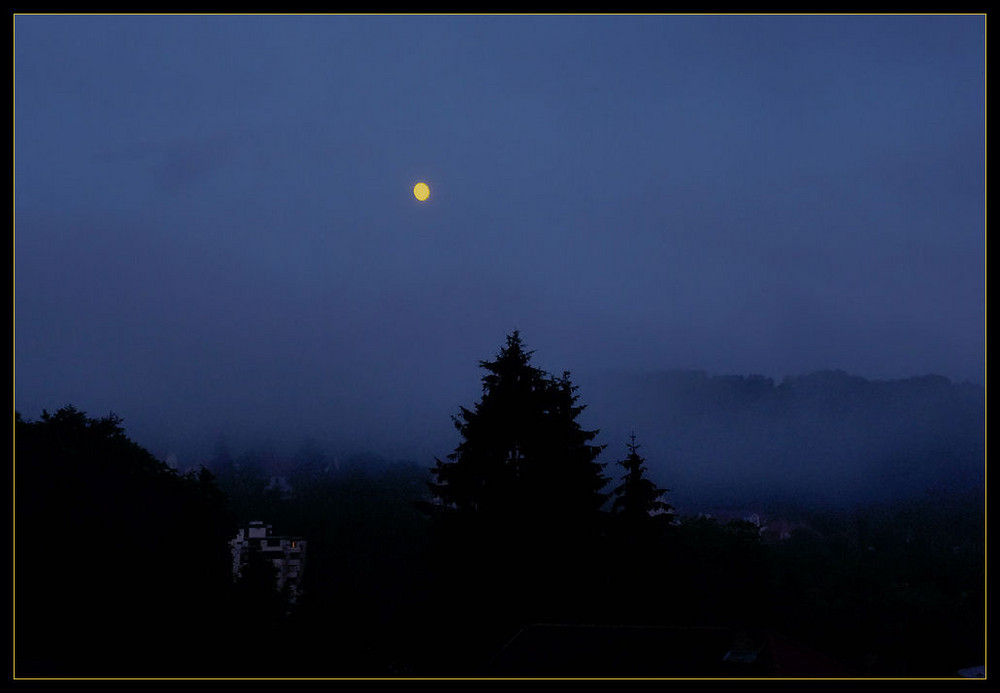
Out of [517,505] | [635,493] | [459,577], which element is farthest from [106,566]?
[635,493]

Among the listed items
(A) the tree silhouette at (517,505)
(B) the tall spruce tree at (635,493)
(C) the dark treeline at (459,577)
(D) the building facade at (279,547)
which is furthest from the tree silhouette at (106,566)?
(D) the building facade at (279,547)

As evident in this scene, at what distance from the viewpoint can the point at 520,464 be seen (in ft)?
104

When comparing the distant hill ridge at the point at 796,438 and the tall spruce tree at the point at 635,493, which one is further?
the distant hill ridge at the point at 796,438

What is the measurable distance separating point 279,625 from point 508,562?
832 inches

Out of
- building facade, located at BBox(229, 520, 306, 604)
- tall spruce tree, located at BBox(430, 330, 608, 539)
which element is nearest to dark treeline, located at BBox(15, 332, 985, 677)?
tall spruce tree, located at BBox(430, 330, 608, 539)

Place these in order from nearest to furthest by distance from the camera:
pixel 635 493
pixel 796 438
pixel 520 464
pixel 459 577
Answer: pixel 459 577, pixel 520 464, pixel 635 493, pixel 796 438

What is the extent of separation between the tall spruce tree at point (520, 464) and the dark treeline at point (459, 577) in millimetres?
64

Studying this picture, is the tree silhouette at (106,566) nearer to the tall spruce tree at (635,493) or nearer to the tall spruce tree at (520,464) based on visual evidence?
the tall spruce tree at (520,464)

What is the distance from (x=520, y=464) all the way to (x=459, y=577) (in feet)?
15.7

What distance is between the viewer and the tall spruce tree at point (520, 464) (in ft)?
98.2

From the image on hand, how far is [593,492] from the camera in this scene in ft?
109

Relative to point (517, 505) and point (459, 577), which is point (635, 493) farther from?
point (459, 577)

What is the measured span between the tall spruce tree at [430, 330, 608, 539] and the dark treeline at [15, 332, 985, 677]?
6 cm
